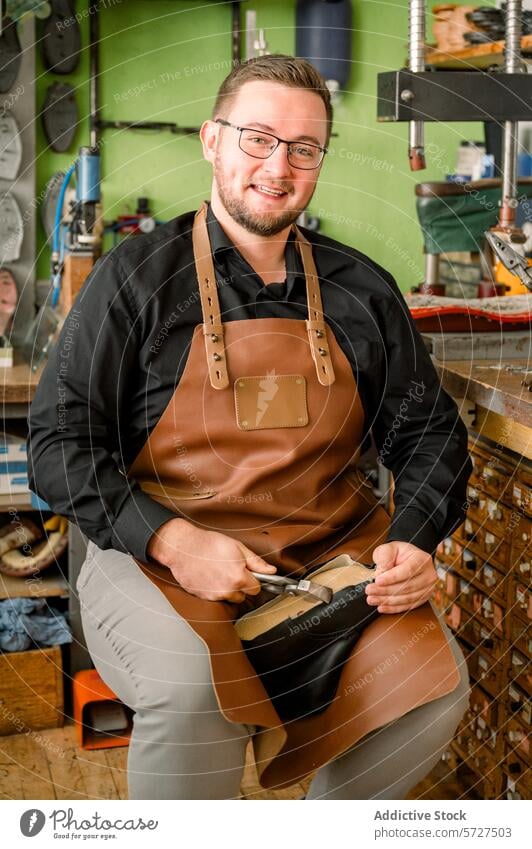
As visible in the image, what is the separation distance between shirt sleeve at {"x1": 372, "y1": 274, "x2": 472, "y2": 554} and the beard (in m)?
0.23

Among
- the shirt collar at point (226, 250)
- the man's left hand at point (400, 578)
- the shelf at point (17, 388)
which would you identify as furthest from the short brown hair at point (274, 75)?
the shelf at point (17, 388)

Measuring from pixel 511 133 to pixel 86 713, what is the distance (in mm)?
1566

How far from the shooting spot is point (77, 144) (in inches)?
138

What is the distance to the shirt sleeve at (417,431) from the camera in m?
1.79

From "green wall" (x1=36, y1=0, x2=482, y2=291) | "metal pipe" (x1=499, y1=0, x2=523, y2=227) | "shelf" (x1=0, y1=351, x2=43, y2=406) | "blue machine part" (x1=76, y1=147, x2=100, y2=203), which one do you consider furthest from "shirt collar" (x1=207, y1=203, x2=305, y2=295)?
"green wall" (x1=36, y1=0, x2=482, y2=291)

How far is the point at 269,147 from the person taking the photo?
67.9 inches

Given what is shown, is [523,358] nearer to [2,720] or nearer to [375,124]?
[2,720]

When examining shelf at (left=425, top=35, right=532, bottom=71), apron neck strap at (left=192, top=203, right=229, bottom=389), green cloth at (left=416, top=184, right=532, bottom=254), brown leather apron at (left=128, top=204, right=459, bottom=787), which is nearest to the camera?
brown leather apron at (left=128, top=204, right=459, bottom=787)

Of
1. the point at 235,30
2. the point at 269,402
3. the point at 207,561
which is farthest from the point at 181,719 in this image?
the point at 235,30

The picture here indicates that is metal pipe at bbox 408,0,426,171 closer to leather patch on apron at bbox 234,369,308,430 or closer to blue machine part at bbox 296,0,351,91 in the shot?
leather patch on apron at bbox 234,369,308,430

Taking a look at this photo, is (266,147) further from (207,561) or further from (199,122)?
(199,122)

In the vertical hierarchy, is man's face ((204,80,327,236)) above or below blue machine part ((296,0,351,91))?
below

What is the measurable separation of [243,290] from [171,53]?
2.08 m

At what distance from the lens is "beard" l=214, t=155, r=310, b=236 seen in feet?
5.80
